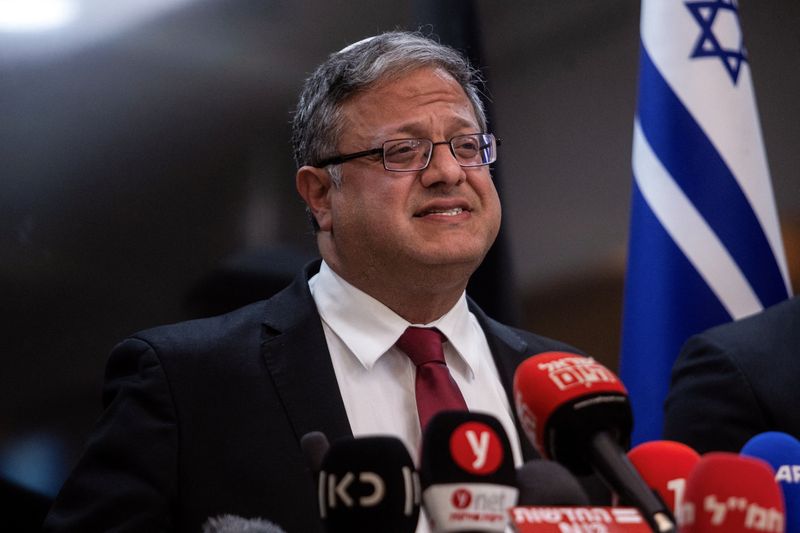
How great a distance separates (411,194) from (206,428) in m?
0.58

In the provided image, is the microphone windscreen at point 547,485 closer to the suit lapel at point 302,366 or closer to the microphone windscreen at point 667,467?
the microphone windscreen at point 667,467

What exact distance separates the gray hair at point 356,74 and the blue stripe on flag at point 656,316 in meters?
0.76

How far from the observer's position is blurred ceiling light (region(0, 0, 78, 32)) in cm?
244

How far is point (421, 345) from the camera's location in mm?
2023

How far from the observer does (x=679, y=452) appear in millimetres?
1187

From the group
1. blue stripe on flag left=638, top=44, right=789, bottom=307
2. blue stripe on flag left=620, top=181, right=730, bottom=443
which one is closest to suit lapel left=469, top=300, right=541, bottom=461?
blue stripe on flag left=620, top=181, right=730, bottom=443

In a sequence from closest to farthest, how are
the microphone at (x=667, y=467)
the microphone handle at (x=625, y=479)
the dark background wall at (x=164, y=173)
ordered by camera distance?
the microphone handle at (x=625, y=479)
the microphone at (x=667, y=467)
the dark background wall at (x=164, y=173)

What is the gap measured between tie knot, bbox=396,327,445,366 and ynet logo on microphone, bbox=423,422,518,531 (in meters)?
1.10

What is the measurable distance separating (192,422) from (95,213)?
0.78 m

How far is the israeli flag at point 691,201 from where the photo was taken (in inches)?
109

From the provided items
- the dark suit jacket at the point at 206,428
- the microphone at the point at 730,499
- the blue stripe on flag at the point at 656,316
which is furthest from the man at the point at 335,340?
the microphone at the point at 730,499

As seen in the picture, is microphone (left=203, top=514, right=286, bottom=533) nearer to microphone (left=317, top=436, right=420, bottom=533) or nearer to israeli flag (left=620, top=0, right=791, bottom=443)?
microphone (left=317, top=436, right=420, bottom=533)

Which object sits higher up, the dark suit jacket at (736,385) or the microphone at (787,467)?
the microphone at (787,467)

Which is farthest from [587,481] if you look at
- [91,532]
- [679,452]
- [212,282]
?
[212,282]
